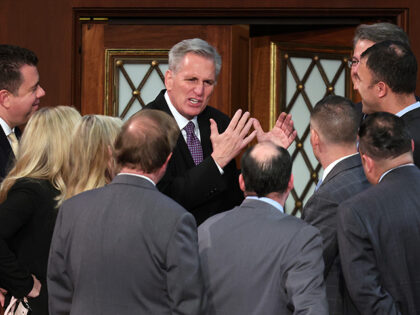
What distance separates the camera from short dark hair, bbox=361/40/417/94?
3.12 m

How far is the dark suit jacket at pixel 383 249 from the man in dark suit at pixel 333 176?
0.16 meters

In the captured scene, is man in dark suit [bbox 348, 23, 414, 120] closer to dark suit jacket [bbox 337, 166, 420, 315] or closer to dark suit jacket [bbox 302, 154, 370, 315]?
dark suit jacket [bbox 302, 154, 370, 315]

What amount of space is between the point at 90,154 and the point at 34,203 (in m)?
0.26

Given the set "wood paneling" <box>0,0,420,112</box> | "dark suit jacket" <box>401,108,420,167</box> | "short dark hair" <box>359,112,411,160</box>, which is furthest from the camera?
"wood paneling" <box>0,0,420,112</box>

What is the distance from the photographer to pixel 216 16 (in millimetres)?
4555

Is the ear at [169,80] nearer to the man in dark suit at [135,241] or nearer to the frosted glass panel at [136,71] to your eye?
the frosted glass panel at [136,71]

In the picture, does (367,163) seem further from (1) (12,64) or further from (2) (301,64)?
(2) (301,64)

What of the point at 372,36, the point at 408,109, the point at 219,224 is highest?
the point at 372,36

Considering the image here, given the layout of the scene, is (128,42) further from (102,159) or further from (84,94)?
(102,159)

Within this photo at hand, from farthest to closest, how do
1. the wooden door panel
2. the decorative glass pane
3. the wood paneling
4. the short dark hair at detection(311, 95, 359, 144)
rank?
the decorative glass pane → the wooden door panel → the wood paneling → the short dark hair at detection(311, 95, 359, 144)

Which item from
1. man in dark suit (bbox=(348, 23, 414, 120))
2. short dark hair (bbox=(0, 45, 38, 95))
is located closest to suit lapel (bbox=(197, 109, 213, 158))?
man in dark suit (bbox=(348, 23, 414, 120))

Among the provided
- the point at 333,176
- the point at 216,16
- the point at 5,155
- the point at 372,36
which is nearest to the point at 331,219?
the point at 333,176

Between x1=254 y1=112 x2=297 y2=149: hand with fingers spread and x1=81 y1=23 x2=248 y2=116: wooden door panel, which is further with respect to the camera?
x1=81 y1=23 x2=248 y2=116: wooden door panel

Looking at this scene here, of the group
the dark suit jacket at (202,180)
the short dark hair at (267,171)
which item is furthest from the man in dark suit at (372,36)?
the short dark hair at (267,171)
